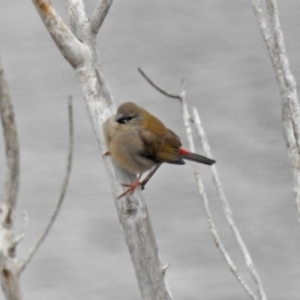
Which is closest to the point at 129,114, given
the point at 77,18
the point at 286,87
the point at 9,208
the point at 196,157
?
the point at 196,157

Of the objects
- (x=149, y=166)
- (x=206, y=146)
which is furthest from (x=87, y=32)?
(x=149, y=166)

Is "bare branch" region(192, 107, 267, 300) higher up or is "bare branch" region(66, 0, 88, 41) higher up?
"bare branch" region(66, 0, 88, 41)

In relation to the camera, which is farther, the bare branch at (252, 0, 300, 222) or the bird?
the bird

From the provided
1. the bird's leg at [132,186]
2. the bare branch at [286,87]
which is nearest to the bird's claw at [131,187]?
the bird's leg at [132,186]

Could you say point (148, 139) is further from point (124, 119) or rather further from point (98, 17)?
point (98, 17)

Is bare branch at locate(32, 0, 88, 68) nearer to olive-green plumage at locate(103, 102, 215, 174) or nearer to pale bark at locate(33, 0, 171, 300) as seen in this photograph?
pale bark at locate(33, 0, 171, 300)

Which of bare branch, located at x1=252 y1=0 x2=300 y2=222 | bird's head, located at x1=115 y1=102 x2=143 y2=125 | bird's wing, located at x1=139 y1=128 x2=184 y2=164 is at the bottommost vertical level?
bird's wing, located at x1=139 y1=128 x2=184 y2=164

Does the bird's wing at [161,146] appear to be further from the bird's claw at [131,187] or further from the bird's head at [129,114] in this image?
the bird's claw at [131,187]

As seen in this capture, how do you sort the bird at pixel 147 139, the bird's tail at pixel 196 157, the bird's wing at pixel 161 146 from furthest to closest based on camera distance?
the bird's wing at pixel 161 146
the bird at pixel 147 139
the bird's tail at pixel 196 157

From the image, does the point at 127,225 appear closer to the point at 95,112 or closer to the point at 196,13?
the point at 95,112

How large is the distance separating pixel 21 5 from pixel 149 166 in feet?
7.38

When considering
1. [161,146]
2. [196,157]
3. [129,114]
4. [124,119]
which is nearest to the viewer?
[196,157]

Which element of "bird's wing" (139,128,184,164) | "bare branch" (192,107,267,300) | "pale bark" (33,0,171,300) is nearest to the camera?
"pale bark" (33,0,171,300)

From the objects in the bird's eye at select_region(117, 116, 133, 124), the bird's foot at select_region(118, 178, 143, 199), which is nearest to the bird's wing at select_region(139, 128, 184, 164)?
the bird's eye at select_region(117, 116, 133, 124)
